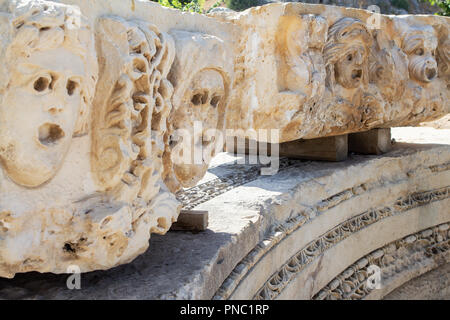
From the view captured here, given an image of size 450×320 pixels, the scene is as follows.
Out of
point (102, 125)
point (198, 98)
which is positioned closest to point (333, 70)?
point (198, 98)

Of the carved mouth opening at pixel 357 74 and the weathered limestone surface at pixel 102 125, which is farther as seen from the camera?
the carved mouth opening at pixel 357 74

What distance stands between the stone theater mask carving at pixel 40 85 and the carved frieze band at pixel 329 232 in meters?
0.79

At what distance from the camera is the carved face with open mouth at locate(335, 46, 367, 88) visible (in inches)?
127

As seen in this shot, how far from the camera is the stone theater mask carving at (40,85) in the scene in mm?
1268

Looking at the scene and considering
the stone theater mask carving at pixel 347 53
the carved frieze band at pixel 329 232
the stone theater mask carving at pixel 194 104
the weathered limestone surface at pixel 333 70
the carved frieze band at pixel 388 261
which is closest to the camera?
the stone theater mask carving at pixel 194 104

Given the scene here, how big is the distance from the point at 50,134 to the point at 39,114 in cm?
8

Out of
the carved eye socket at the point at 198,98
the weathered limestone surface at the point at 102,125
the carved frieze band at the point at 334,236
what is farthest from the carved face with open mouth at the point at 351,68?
the carved eye socket at the point at 198,98

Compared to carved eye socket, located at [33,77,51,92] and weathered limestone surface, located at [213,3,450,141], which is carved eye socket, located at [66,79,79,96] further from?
weathered limestone surface, located at [213,3,450,141]

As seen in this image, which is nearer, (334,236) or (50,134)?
(50,134)

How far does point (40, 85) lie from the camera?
4.39 ft

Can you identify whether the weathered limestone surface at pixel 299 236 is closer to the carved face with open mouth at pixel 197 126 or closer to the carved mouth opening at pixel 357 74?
the carved face with open mouth at pixel 197 126

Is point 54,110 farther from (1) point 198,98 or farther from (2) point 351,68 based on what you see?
(2) point 351,68

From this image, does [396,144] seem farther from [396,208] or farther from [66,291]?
[66,291]

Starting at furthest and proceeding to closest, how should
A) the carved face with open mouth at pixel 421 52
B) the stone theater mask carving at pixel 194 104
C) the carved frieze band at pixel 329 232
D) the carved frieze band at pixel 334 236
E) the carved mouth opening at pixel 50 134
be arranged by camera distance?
the carved face with open mouth at pixel 421 52 → the carved frieze band at pixel 334 236 → the carved frieze band at pixel 329 232 → the stone theater mask carving at pixel 194 104 → the carved mouth opening at pixel 50 134
